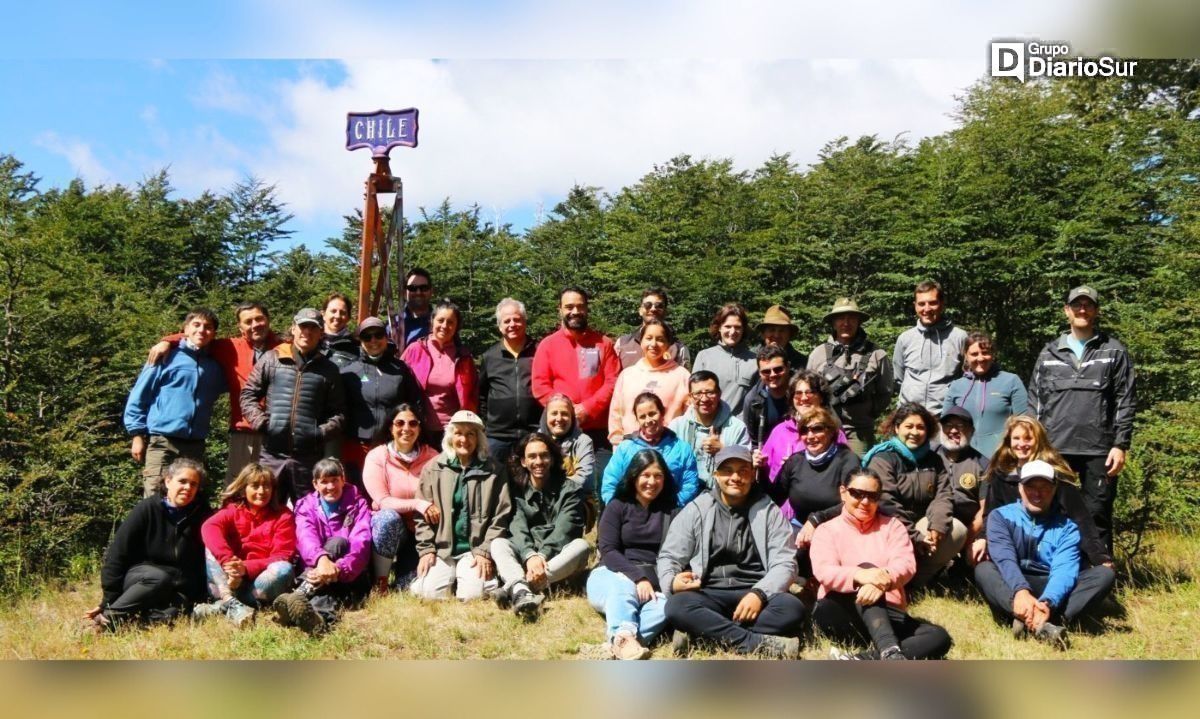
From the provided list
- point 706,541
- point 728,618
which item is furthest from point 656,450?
point 728,618

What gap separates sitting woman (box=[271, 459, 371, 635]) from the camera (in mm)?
5727

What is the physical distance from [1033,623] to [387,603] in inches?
162

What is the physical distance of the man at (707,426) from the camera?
6094 millimetres

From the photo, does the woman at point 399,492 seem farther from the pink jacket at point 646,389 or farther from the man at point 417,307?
the pink jacket at point 646,389

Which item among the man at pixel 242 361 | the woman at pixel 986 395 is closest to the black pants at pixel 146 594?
the man at pixel 242 361

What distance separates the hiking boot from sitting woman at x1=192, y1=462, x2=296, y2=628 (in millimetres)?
4729

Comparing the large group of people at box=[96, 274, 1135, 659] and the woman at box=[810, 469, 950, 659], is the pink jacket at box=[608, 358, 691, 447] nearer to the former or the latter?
the large group of people at box=[96, 274, 1135, 659]

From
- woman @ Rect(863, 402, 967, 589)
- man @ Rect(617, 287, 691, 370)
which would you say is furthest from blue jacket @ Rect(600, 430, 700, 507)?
woman @ Rect(863, 402, 967, 589)

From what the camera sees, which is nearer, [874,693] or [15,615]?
[874,693]

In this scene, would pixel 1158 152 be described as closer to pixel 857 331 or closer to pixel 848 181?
pixel 848 181

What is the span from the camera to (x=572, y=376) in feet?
22.0

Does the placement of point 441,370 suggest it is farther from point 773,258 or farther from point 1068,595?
point 773,258

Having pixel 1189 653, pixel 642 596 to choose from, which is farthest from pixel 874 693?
pixel 1189 653

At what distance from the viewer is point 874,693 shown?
12.2ft
